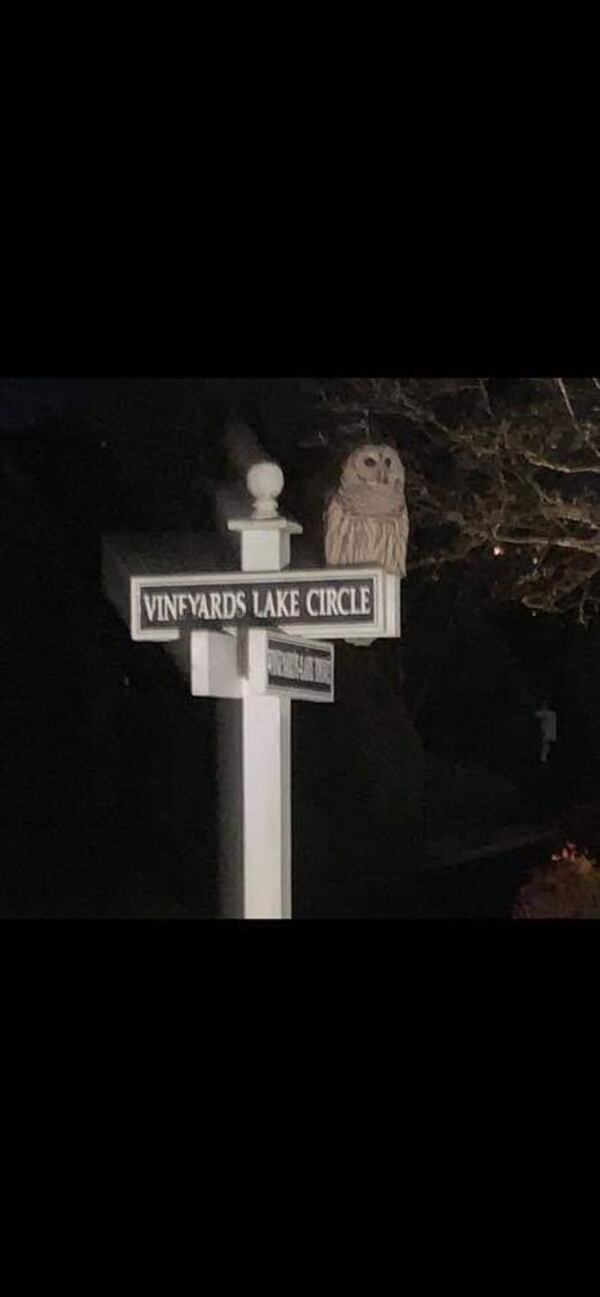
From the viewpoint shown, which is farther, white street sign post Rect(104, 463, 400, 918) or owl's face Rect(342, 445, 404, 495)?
owl's face Rect(342, 445, 404, 495)

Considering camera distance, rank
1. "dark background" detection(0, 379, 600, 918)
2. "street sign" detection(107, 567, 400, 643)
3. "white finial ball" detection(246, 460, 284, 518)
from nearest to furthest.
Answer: "street sign" detection(107, 567, 400, 643)
"white finial ball" detection(246, 460, 284, 518)
"dark background" detection(0, 379, 600, 918)

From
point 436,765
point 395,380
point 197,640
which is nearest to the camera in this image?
point 197,640

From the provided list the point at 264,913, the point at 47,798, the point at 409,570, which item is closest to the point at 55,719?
the point at 47,798

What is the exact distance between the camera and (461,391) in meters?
11.9

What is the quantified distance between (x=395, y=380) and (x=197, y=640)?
14.1 ft

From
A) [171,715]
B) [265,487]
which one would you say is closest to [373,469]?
[265,487]

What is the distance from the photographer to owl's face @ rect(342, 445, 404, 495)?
8914 millimetres

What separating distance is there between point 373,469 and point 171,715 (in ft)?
11.7

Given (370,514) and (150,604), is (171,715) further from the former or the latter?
(150,604)

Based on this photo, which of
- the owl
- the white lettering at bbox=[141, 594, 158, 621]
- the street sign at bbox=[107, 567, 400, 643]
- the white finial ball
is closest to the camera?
the street sign at bbox=[107, 567, 400, 643]

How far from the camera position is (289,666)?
7980 mm

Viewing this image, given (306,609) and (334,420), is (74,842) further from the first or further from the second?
(306,609)

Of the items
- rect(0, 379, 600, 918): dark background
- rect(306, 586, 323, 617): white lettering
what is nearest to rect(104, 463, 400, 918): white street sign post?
rect(306, 586, 323, 617): white lettering

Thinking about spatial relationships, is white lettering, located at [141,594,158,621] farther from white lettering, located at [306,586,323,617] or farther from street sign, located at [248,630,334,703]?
white lettering, located at [306,586,323,617]
